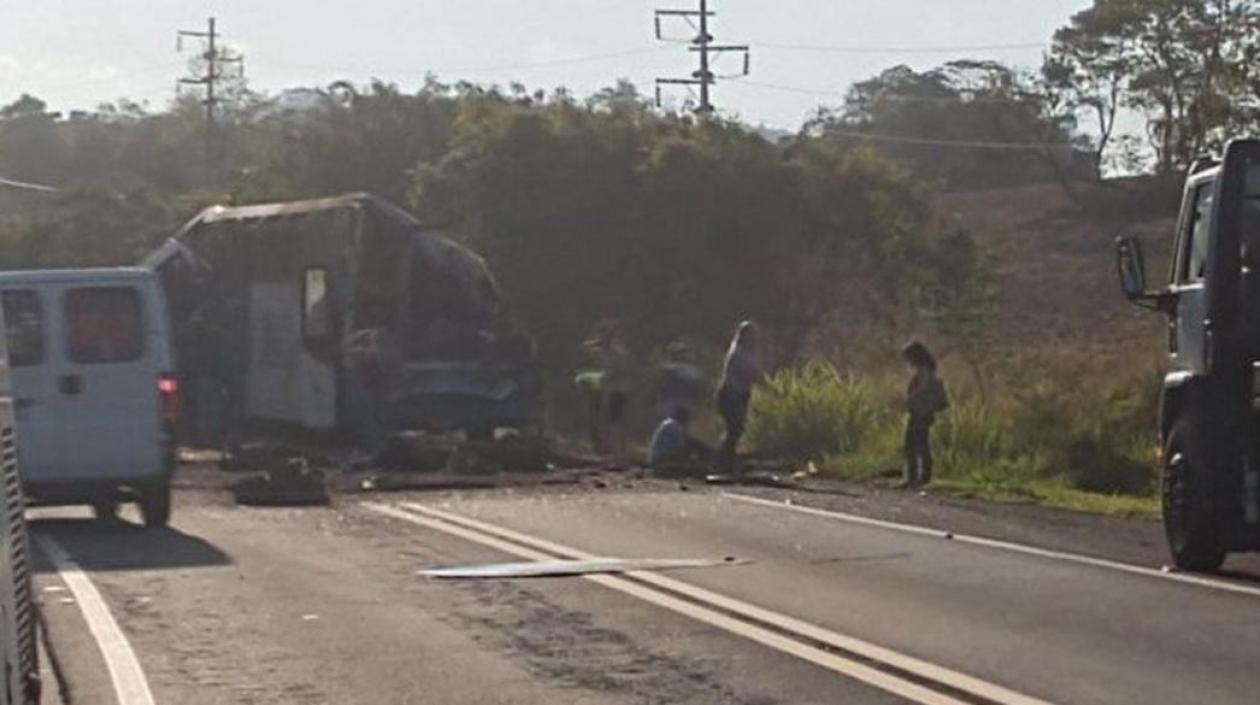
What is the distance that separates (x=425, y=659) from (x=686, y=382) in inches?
694

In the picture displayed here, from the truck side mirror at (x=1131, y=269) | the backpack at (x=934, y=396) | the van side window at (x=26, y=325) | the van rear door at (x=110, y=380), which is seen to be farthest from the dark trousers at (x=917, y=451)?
the van side window at (x=26, y=325)

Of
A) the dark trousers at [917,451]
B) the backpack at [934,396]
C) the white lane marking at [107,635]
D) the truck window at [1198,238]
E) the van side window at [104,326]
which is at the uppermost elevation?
the truck window at [1198,238]

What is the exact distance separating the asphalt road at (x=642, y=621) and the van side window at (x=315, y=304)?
41.2ft

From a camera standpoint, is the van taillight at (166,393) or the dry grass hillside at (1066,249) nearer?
the van taillight at (166,393)

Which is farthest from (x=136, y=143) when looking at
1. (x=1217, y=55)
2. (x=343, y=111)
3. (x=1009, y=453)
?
(x=1009, y=453)

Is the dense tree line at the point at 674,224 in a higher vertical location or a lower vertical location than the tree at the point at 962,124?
lower

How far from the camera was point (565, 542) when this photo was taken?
20.3 metres

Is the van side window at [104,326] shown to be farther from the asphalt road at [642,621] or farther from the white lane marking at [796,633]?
the white lane marking at [796,633]

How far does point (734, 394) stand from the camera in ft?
95.5

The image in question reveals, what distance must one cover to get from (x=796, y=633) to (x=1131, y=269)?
16.6ft

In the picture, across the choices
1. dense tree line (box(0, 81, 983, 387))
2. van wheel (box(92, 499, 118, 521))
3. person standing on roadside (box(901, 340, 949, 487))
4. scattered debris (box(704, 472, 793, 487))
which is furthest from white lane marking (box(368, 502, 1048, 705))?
dense tree line (box(0, 81, 983, 387))

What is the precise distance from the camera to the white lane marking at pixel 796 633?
12.2 meters

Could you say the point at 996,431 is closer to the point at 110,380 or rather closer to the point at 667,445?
the point at 667,445

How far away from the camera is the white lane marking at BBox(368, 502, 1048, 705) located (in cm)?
1223
